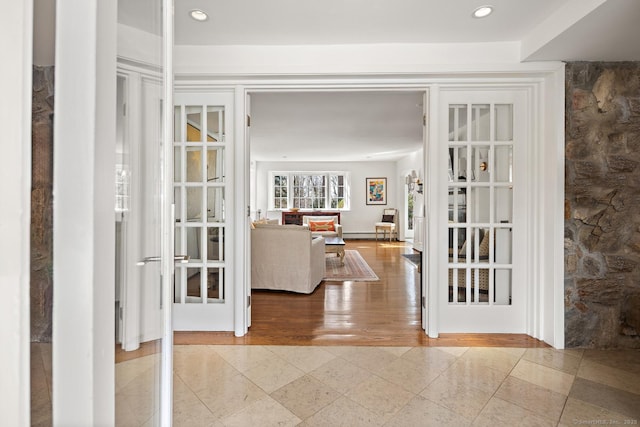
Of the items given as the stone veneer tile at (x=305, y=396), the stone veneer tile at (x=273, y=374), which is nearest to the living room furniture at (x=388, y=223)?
the stone veneer tile at (x=273, y=374)

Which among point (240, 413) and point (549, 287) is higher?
point (549, 287)

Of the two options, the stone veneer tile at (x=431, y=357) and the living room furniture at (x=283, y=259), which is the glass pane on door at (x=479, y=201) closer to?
the stone veneer tile at (x=431, y=357)

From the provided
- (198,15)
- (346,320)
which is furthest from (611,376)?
(198,15)

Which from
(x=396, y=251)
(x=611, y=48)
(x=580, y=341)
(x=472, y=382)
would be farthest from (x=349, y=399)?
(x=396, y=251)

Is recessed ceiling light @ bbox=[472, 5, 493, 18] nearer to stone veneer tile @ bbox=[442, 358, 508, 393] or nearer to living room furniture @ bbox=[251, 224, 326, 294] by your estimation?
stone veneer tile @ bbox=[442, 358, 508, 393]

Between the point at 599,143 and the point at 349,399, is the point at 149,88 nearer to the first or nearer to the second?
the point at 349,399

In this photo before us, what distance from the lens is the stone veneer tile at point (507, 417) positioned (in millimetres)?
1525

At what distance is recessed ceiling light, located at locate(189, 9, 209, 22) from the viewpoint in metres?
2.00

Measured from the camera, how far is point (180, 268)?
269 cm

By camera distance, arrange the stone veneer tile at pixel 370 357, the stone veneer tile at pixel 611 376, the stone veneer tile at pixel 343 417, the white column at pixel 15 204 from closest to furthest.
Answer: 1. the white column at pixel 15 204
2. the stone veneer tile at pixel 343 417
3. the stone veneer tile at pixel 611 376
4. the stone veneer tile at pixel 370 357

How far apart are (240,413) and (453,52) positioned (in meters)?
2.86

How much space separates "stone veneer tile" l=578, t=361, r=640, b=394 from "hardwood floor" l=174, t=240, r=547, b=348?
359 mm

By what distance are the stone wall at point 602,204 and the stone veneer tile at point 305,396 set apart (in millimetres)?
1947

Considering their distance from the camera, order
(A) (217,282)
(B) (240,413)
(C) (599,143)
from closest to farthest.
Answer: (B) (240,413), (C) (599,143), (A) (217,282)
